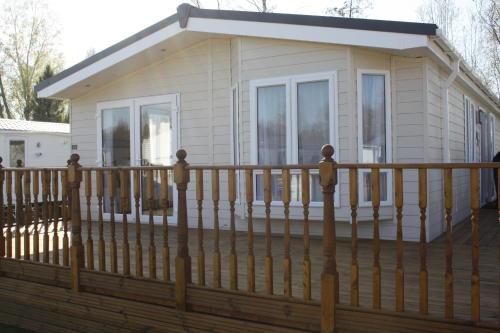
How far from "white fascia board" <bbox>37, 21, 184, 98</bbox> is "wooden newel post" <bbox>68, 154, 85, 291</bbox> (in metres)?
3.19

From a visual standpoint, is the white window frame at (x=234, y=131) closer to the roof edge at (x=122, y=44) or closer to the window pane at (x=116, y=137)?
the roof edge at (x=122, y=44)

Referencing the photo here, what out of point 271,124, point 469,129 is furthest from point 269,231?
point 469,129

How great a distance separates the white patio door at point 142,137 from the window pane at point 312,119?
2258mm

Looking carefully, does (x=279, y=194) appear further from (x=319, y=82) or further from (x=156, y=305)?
(x=156, y=305)

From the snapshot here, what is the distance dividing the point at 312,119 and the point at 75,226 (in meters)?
3.04

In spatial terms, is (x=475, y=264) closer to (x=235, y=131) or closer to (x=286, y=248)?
(x=286, y=248)

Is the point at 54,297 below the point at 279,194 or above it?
below

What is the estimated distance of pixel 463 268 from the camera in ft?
14.3

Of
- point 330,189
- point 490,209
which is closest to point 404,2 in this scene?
point 490,209

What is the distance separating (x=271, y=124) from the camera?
613 centimetres

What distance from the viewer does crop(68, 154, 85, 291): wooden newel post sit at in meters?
4.06

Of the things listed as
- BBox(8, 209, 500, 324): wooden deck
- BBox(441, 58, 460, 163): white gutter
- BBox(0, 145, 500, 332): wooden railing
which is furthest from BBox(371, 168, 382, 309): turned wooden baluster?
BBox(441, 58, 460, 163): white gutter

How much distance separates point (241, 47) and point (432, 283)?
3852 mm

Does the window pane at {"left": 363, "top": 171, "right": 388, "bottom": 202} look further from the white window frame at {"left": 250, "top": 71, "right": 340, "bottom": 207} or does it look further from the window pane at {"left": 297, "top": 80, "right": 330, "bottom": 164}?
the window pane at {"left": 297, "top": 80, "right": 330, "bottom": 164}
